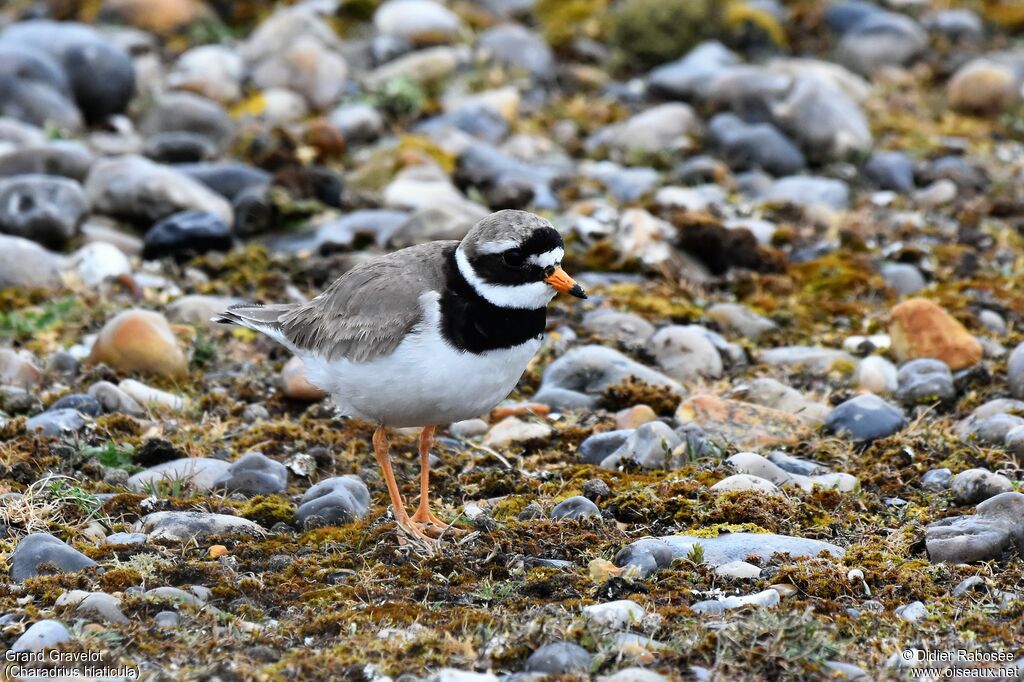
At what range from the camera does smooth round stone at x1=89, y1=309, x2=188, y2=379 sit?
8.29 metres

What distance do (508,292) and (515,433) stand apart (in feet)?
5.74

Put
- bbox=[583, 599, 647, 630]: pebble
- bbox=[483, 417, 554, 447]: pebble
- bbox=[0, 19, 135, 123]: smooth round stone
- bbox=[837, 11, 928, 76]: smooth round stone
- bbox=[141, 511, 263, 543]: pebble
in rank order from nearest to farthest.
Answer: bbox=[583, 599, 647, 630]: pebble → bbox=[141, 511, 263, 543]: pebble → bbox=[483, 417, 554, 447]: pebble → bbox=[0, 19, 135, 123]: smooth round stone → bbox=[837, 11, 928, 76]: smooth round stone

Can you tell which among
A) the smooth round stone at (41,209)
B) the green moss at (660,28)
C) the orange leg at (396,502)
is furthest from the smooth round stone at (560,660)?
the green moss at (660,28)

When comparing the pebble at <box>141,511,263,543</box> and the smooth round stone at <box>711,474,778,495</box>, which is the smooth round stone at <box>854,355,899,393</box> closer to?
the smooth round stone at <box>711,474,778,495</box>

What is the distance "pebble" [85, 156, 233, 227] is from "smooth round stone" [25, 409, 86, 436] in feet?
12.4

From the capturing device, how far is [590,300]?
32.7 ft

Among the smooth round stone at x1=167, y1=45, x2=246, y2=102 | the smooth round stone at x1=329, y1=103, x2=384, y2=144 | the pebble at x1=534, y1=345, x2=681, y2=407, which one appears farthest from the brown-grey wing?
the smooth round stone at x1=167, y1=45, x2=246, y2=102

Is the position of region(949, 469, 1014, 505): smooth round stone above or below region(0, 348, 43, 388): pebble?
above

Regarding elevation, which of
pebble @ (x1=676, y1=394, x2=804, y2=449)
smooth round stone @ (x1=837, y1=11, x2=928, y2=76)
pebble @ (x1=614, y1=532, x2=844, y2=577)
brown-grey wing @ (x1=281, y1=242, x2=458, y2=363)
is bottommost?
smooth round stone @ (x1=837, y1=11, x2=928, y2=76)

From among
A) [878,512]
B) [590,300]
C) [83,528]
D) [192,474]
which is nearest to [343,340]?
[192,474]

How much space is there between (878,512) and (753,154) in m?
7.51

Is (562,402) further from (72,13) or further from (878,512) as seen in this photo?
(72,13)

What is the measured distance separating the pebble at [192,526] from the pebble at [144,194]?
5.15m

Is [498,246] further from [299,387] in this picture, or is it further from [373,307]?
[299,387]
